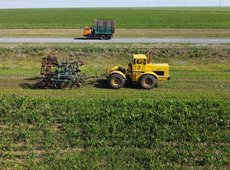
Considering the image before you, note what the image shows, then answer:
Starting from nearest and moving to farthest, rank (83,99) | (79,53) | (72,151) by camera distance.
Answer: (72,151) < (83,99) < (79,53)

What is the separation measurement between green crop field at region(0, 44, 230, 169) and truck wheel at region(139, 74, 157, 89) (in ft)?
1.29

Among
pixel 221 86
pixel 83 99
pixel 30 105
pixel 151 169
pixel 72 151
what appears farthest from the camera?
pixel 221 86

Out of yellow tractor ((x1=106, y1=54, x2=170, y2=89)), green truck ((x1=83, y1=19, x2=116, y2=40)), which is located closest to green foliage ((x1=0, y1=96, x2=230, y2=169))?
yellow tractor ((x1=106, y1=54, x2=170, y2=89))

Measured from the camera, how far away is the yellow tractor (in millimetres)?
23406

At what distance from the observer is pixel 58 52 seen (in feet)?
115

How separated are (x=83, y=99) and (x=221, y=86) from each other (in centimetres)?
897

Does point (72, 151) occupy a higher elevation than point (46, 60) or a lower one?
lower

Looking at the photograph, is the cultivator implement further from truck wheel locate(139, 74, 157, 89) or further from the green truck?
the green truck

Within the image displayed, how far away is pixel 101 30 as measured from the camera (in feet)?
147

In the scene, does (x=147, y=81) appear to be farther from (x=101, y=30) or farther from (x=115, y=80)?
(x=101, y=30)

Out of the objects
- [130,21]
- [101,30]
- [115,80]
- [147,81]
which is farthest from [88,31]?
[130,21]

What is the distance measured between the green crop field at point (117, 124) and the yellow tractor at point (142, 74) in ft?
1.83

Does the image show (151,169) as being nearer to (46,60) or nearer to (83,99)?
(83,99)

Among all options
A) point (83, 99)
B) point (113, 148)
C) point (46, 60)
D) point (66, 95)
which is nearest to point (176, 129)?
point (113, 148)
